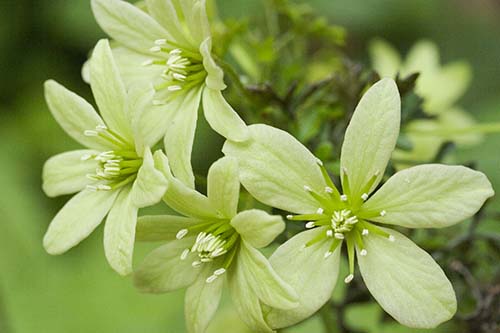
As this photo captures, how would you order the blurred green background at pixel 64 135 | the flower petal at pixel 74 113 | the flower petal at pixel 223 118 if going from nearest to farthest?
the flower petal at pixel 223 118 < the flower petal at pixel 74 113 < the blurred green background at pixel 64 135

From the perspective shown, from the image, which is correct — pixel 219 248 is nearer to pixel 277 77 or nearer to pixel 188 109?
pixel 188 109

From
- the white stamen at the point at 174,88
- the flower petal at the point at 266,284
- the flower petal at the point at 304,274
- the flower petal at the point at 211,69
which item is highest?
the flower petal at the point at 211,69

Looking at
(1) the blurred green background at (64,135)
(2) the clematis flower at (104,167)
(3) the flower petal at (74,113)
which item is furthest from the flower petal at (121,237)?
(1) the blurred green background at (64,135)

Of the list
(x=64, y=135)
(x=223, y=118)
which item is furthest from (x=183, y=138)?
(x=64, y=135)

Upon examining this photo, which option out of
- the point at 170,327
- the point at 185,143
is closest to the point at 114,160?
the point at 185,143

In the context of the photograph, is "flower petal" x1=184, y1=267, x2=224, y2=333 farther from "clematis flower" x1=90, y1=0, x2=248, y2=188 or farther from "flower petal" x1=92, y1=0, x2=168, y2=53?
"flower petal" x1=92, y1=0, x2=168, y2=53

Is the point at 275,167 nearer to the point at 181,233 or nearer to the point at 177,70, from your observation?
the point at 181,233

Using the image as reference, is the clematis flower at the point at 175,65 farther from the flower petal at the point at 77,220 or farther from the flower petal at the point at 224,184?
the flower petal at the point at 77,220
